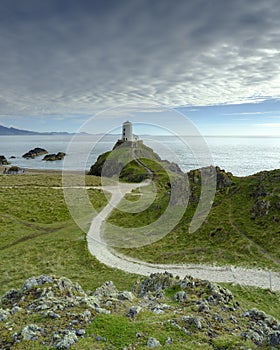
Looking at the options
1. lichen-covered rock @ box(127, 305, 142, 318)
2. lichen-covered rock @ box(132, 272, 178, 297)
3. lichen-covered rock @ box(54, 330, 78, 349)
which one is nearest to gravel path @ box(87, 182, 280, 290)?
lichen-covered rock @ box(132, 272, 178, 297)

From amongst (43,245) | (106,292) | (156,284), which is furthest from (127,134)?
(106,292)

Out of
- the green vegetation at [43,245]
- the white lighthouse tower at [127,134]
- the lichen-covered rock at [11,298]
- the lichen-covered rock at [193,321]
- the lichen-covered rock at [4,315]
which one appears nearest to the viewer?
the lichen-covered rock at [193,321]

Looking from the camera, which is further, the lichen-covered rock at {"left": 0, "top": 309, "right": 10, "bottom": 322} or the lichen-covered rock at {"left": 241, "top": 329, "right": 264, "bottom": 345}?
the lichen-covered rock at {"left": 0, "top": 309, "right": 10, "bottom": 322}

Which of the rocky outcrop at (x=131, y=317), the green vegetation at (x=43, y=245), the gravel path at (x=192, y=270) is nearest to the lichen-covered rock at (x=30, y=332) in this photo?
the rocky outcrop at (x=131, y=317)

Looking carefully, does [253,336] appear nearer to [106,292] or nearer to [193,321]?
[193,321]

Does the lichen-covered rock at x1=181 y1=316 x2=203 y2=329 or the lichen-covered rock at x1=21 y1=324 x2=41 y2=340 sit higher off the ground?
the lichen-covered rock at x1=21 y1=324 x2=41 y2=340

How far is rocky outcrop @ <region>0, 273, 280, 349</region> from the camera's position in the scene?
8.93 m

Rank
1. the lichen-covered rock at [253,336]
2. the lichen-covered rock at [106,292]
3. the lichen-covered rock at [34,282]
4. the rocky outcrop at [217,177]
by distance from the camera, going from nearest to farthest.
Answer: the lichen-covered rock at [253,336]
the lichen-covered rock at [34,282]
the lichen-covered rock at [106,292]
the rocky outcrop at [217,177]

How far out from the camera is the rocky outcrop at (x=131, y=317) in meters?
8.93

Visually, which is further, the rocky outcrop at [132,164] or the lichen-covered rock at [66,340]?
the rocky outcrop at [132,164]

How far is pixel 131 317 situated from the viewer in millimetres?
10492

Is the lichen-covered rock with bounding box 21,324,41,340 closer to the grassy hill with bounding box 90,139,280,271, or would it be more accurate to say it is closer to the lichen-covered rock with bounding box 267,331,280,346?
the lichen-covered rock with bounding box 267,331,280,346

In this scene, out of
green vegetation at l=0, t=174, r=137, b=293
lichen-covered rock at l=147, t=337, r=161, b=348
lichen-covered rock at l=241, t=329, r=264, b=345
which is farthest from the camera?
green vegetation at l=0, t=174, r=137, b=293

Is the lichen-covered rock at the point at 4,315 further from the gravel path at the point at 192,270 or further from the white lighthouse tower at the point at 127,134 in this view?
the white lighthouse tower at the point at 127,134
